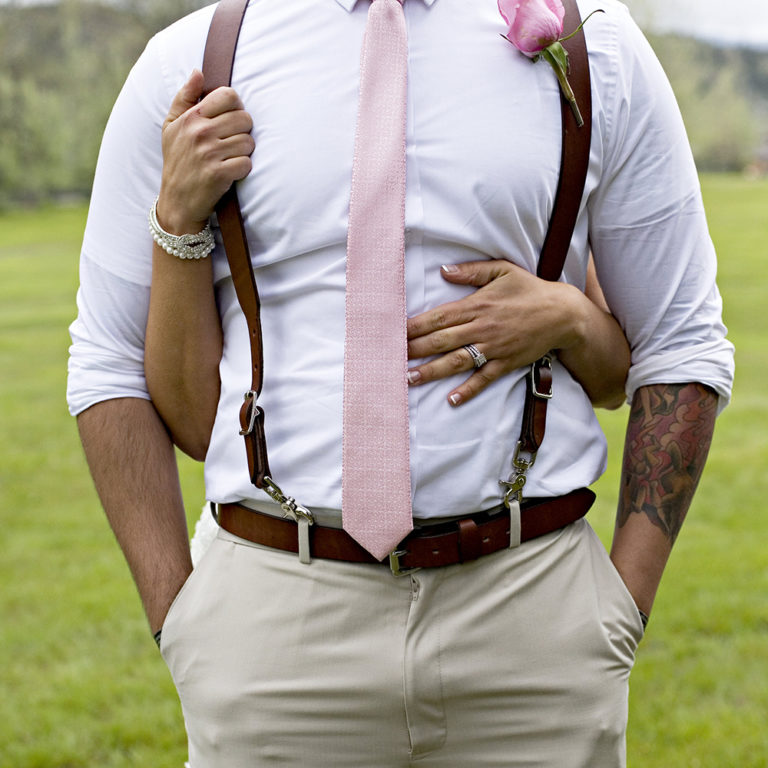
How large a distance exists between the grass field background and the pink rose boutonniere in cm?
279

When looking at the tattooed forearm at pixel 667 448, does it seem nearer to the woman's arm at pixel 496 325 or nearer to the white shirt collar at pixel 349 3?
the woman's arm at pixel 496 325

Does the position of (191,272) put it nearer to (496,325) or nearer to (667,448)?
(496,325)

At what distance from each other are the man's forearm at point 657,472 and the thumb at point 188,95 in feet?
3.16

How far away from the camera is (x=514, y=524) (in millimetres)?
1688

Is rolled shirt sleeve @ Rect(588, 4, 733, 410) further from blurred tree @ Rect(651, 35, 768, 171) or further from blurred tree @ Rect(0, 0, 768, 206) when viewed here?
blurred tree @ Rect(0, 0, 768, 206)

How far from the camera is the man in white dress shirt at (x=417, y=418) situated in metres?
1.63

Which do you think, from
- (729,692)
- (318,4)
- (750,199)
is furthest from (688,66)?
(318,4)

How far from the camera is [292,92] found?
166cm

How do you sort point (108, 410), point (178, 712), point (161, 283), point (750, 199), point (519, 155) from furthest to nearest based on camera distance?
1. point (750, 199)
2. point (178, 712)
3. point (108, 410)
4. point (161, 283)
5. point (519, 155)

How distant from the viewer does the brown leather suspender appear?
1658 mm

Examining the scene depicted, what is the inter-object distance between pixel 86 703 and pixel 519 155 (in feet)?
10.9

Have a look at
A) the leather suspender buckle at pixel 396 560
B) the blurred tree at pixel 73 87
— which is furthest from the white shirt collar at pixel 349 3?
the blurred tree at pixel 73 87

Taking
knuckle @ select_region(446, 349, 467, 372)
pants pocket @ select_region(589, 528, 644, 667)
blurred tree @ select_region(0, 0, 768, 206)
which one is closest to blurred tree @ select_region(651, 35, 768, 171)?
blurred tree @ select_region(0, 0, 768, 206)

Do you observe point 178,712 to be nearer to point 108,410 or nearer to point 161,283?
point 108,410
